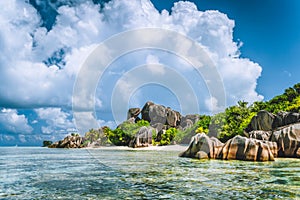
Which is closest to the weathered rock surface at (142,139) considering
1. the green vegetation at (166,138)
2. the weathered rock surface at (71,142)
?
the green vegetation at (166,138)

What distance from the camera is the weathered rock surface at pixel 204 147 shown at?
82.1 feet

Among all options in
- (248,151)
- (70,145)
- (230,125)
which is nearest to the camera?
(248,151)

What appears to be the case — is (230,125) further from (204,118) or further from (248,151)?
(248,151)

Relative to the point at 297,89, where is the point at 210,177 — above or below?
below

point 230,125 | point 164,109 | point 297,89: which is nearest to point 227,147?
point 230,125

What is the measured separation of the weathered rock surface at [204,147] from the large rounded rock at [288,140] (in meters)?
5.95

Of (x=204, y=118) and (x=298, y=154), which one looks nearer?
(x=298, y=154)

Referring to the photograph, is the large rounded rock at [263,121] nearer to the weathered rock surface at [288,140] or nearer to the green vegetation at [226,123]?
the green vegetation at [226,123]

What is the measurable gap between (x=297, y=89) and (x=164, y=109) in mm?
41417

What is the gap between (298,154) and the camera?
994 inches

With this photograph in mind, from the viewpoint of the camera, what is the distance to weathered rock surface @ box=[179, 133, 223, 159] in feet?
82.1

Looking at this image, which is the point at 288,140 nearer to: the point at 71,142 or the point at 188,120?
the point at 188,120

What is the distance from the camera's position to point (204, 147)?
2566 cm

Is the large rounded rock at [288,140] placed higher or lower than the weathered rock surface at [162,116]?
lower
